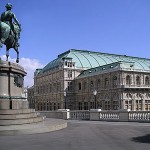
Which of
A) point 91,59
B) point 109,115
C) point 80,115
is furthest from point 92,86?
point 109,115

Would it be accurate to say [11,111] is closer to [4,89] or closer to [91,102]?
[4,89]

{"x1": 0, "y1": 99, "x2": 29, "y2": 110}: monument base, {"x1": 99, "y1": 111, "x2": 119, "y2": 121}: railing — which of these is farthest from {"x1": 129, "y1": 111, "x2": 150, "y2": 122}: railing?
{"x1": 0, "y1": 99, "x2": 29, "y2": 110}: monument base

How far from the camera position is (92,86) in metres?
88.9

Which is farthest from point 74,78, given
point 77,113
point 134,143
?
point 134,143

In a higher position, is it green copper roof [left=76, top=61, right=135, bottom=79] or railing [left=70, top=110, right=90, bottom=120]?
green copper roof [left=76, top=61, right=135, bottom=79]

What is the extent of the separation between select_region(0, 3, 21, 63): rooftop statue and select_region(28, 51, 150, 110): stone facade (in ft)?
156

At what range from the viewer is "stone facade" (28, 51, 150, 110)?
Answer: 76938 millimetres

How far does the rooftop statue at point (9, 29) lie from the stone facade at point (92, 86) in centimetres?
4744

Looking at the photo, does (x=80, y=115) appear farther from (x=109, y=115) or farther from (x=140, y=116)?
(x=140, y=116)

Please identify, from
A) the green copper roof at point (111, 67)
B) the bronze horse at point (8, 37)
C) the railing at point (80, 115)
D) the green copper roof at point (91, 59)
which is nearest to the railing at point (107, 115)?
the railing at point (80, 115)

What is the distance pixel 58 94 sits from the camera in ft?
327

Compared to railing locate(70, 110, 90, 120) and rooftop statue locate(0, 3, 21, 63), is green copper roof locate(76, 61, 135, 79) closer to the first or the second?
railing locate(70, 110, 90, 120)

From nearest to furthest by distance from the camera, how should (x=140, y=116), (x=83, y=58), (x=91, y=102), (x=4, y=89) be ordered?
(x=4, y=89)
(x=140, y=116)
(x=91, y=102)
(x=83, y=58)

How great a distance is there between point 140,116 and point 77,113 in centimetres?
902
